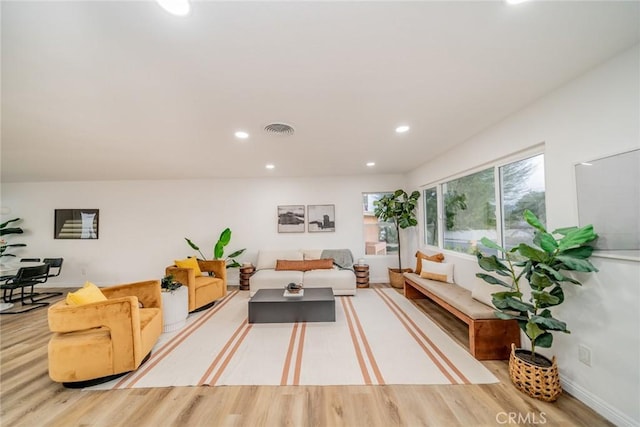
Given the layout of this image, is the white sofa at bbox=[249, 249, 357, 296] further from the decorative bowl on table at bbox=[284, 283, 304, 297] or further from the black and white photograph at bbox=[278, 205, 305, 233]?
the black and white photograph at bbox=[278, 205, 305, 233]

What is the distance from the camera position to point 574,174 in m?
1.87

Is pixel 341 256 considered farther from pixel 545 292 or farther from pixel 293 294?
pixel 545 292

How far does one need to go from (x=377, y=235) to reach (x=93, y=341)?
15.8ft

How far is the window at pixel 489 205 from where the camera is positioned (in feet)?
7.93

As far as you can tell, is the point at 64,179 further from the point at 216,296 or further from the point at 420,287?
the point at 420,287

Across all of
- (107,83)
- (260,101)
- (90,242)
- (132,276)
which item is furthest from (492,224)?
(90,242)

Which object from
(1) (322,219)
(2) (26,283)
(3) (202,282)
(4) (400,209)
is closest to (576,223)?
(4) (400,209)

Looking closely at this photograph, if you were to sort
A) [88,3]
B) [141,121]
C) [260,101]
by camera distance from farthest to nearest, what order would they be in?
[141,121]
[260,101]
[88,3]

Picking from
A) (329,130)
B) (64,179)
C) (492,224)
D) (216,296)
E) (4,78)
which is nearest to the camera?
(4,78)

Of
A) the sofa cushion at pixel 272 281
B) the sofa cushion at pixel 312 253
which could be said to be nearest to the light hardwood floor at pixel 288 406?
the sofa cushion at pixel 272 281

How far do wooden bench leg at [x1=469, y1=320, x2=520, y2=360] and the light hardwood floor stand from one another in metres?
0.22

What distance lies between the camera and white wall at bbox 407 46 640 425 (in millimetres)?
1548

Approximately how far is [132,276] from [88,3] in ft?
19.4

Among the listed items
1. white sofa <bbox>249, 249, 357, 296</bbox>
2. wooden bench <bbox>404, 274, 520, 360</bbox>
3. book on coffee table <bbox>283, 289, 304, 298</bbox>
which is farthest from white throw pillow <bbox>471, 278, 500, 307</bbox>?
book on coffee table <bbox>283, 289, 304, 298</bbox>
